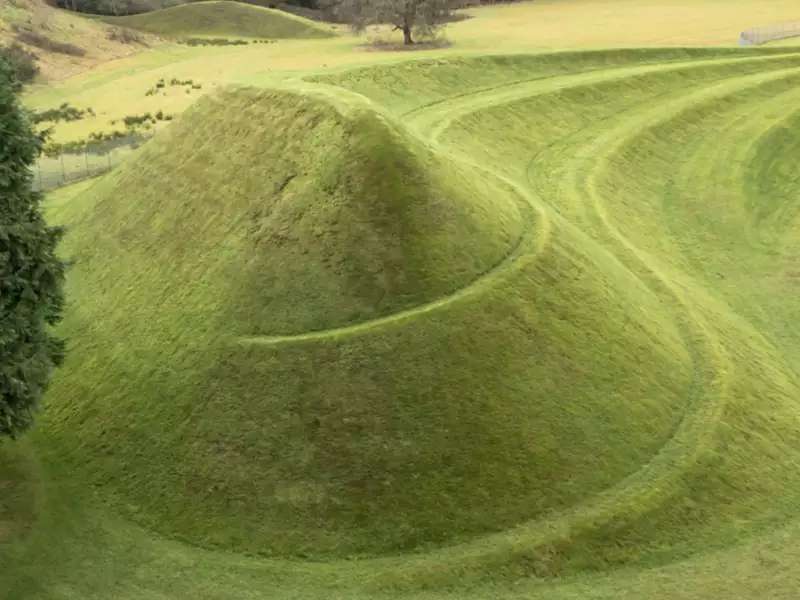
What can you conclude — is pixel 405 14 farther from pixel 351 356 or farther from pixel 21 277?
pixel 21 277

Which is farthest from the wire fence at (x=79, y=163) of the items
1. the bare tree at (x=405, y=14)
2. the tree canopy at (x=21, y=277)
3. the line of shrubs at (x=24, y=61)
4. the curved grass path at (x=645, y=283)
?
the bare tree at (x=405, y=14)

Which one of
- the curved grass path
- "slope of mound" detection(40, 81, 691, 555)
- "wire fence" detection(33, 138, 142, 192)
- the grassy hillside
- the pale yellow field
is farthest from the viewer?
the grassy hillside

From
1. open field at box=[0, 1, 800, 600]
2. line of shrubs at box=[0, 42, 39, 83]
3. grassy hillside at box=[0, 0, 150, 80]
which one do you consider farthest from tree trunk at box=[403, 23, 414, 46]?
open field at box=[0, 1, 800, 600]

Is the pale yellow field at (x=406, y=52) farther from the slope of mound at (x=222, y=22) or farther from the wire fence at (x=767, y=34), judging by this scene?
the slope of mound at (x=222, y=22)

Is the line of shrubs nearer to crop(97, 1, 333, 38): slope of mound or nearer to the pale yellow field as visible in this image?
the pale yellow field

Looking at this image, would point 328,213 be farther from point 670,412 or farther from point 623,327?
point 670,412

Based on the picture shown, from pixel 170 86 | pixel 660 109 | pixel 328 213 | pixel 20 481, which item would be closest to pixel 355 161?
pixel 328 213
